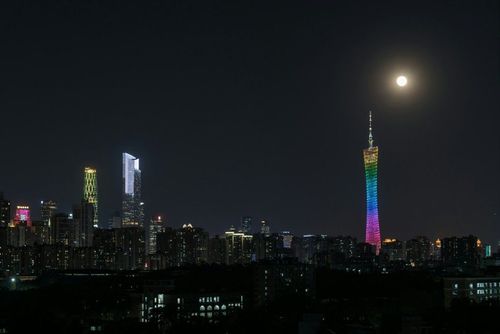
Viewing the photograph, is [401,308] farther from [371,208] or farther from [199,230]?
[199,230]

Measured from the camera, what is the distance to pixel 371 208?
42.8m

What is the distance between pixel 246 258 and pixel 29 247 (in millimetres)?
13292

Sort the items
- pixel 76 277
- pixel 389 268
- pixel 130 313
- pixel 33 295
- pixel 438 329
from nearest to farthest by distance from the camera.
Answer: pixel 438 329
pixel 130 313
pixel 33 295
pixel 76 277
pixel 389 268

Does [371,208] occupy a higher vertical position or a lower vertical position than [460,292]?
higher

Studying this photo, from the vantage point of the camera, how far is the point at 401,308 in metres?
23.3

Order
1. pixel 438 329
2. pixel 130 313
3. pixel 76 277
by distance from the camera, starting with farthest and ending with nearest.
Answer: pixel 76 277, pixel 130 313, pixel 438 329

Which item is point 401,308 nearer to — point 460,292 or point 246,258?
point 460,292

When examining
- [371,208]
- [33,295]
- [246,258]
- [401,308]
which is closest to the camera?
[401,308]

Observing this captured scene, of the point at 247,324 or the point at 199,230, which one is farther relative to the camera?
the point at 199,230

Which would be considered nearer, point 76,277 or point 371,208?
point 76,277

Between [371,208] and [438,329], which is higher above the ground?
[371,208]

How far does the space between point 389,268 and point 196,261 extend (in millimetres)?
12468

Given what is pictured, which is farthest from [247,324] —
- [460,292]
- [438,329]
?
[460,292]

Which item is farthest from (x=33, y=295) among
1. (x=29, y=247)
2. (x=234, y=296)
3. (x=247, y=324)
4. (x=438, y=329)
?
(x=29, y=247)
